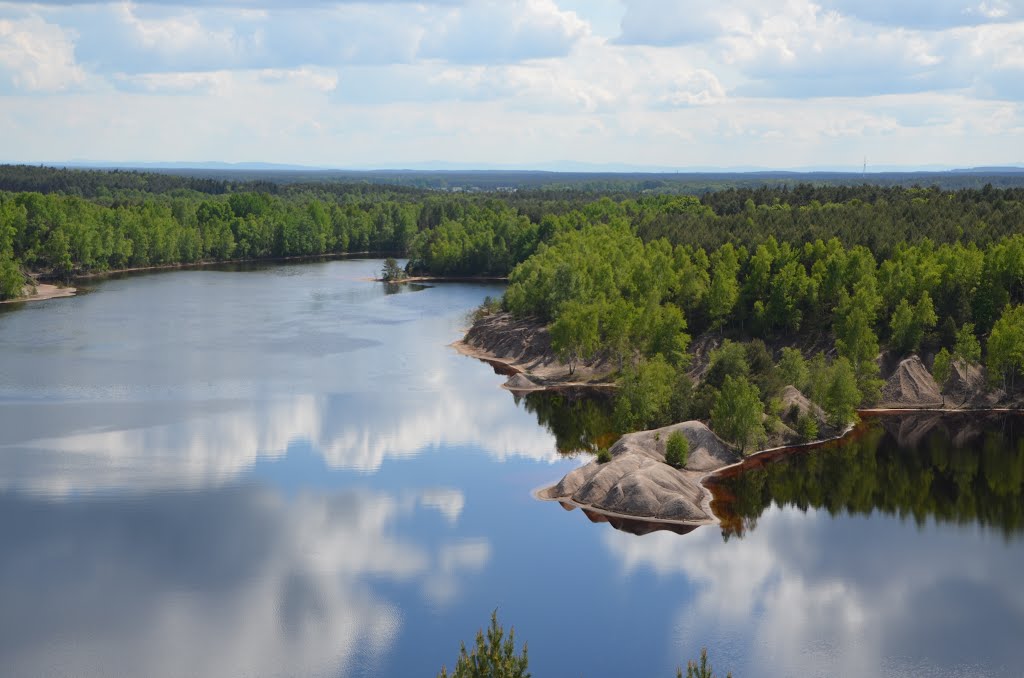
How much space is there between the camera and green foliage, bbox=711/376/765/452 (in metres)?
66.8

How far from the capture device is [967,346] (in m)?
80.8

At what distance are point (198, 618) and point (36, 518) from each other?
588 inches

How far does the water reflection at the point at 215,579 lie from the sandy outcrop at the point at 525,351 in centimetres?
3263

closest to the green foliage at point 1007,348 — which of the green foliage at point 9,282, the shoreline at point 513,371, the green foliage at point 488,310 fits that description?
the shoreline at point 513,371

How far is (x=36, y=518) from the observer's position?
177 feet

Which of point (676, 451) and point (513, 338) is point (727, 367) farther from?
point (513, 338)

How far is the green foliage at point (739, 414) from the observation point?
66750 millimetres

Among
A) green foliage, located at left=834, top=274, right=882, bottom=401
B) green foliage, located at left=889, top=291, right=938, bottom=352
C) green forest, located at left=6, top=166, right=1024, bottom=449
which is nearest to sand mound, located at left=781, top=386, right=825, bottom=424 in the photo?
green forest, located at left=6, top=166, right=1024, bottom=449

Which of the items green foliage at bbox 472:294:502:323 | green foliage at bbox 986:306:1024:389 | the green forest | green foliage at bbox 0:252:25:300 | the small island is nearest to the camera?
the small island

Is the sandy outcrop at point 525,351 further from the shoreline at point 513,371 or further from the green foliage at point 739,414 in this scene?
the green foliage at point 739,414

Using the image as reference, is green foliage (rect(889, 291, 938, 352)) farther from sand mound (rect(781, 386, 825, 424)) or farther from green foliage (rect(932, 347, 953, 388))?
sand mound (rect(781, 386, 825, 424))

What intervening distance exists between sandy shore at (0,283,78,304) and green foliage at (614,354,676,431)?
305ft

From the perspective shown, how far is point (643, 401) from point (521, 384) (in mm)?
19655

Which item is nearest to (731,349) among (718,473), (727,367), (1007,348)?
(727,367)
